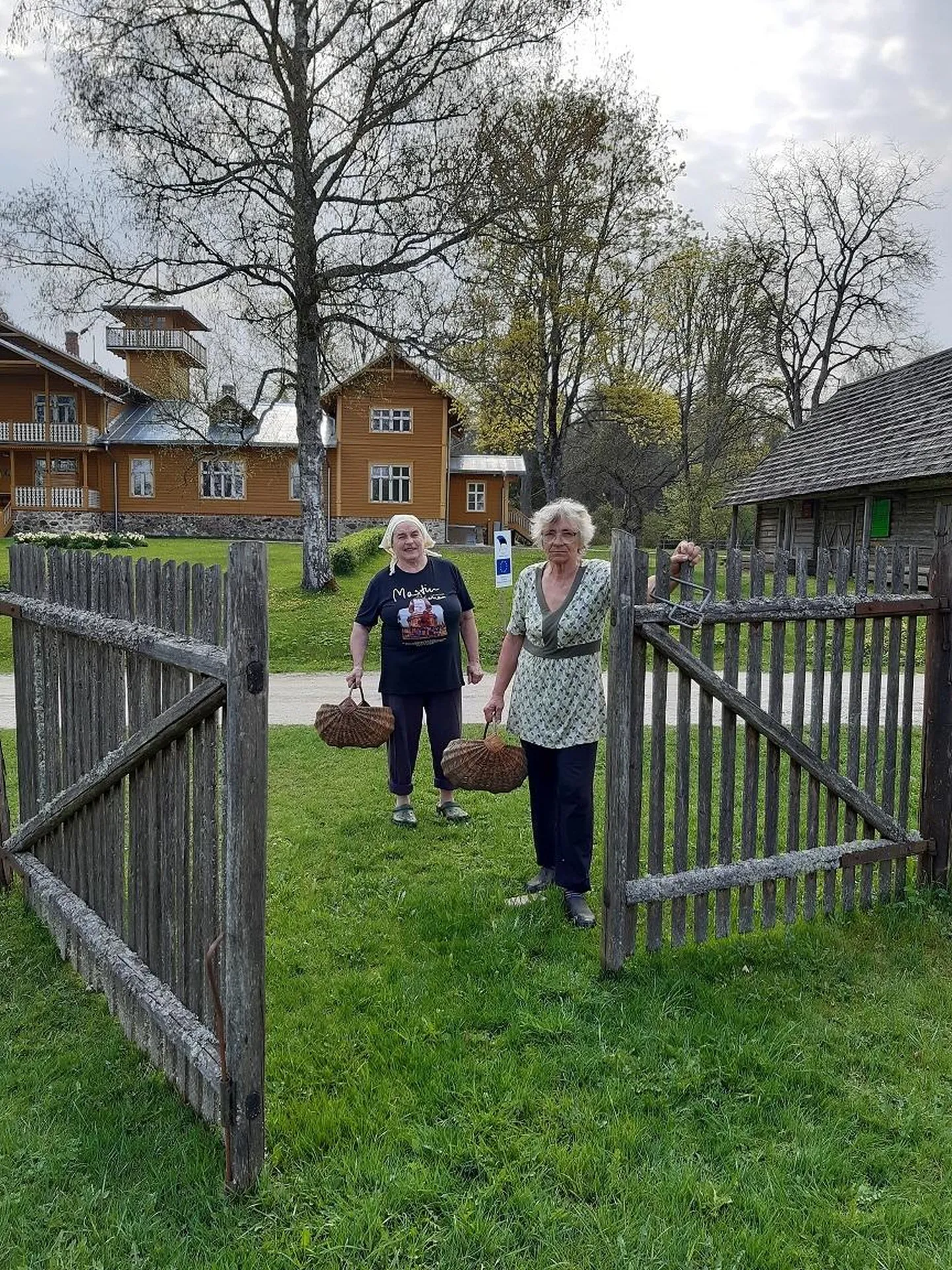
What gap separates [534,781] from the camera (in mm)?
4230

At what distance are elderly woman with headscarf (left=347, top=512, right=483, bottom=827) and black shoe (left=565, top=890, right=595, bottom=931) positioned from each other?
133 centimetres

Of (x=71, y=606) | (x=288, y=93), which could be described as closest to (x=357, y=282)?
(x=288, y=93)

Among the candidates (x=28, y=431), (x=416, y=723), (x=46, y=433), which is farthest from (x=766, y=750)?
(x=28, y=431)

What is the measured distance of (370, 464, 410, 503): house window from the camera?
108 feet

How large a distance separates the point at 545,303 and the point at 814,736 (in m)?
20.5

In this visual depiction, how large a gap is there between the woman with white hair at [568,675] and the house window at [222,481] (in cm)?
3156

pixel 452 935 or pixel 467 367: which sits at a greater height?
pixel 467 367

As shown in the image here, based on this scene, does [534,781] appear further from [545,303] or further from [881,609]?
[545,303]

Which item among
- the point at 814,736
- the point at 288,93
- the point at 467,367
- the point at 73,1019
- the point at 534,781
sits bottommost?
the point at 73,1019

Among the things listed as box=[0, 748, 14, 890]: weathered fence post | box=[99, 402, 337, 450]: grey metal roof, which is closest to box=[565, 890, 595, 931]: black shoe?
box=[0, 748, 14, 890]: weathered fence post

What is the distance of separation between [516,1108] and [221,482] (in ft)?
111

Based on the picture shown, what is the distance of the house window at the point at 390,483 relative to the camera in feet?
108

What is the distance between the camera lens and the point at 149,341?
36.0 meters

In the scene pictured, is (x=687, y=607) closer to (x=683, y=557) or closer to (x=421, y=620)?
(x=683, y=557)
